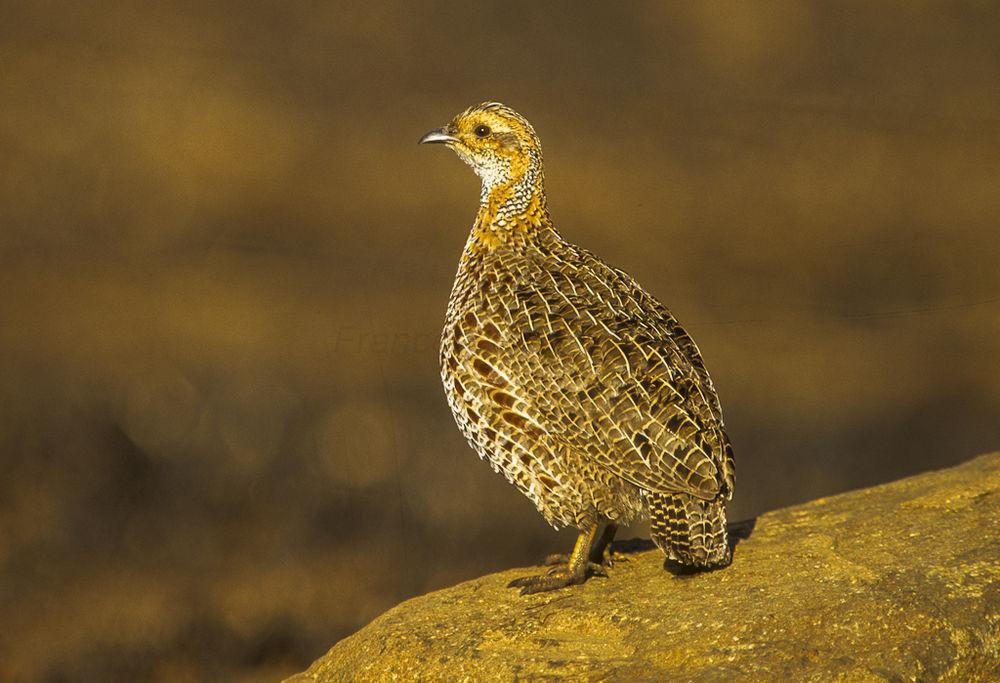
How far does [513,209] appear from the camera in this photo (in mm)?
8648

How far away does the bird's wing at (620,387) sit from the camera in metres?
7.35

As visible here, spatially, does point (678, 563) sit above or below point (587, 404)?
below

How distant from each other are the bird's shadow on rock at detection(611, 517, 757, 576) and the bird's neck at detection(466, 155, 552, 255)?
78.0 inches

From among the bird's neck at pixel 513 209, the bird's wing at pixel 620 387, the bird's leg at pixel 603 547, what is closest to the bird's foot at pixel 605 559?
the bird's leg at pixel 603 547

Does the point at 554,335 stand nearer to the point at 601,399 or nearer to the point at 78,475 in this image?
the point at 601,399

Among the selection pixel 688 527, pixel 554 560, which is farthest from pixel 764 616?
pixel 554 560

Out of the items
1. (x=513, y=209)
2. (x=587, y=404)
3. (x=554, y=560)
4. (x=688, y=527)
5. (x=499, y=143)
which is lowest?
(x=554, y=560)

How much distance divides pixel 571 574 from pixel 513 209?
7.31 feet

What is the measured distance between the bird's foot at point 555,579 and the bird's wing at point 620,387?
0.78 meters

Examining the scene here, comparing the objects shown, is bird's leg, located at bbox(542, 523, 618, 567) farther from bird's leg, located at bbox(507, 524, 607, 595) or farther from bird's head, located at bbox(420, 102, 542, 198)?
bird's head, located at bbox(420, 102, 542, 198)

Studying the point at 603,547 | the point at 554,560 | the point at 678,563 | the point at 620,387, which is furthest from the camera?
the point at 554,560

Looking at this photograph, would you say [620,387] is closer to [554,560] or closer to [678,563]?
[678,563]

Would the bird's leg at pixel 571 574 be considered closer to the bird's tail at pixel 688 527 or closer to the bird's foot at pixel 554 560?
the bird's foot at pixel 554 560

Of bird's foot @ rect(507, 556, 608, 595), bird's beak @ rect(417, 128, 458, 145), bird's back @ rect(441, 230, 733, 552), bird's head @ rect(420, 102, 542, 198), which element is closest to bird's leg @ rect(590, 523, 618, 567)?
bird's foot @ rect(507, 556, 608, 595)
